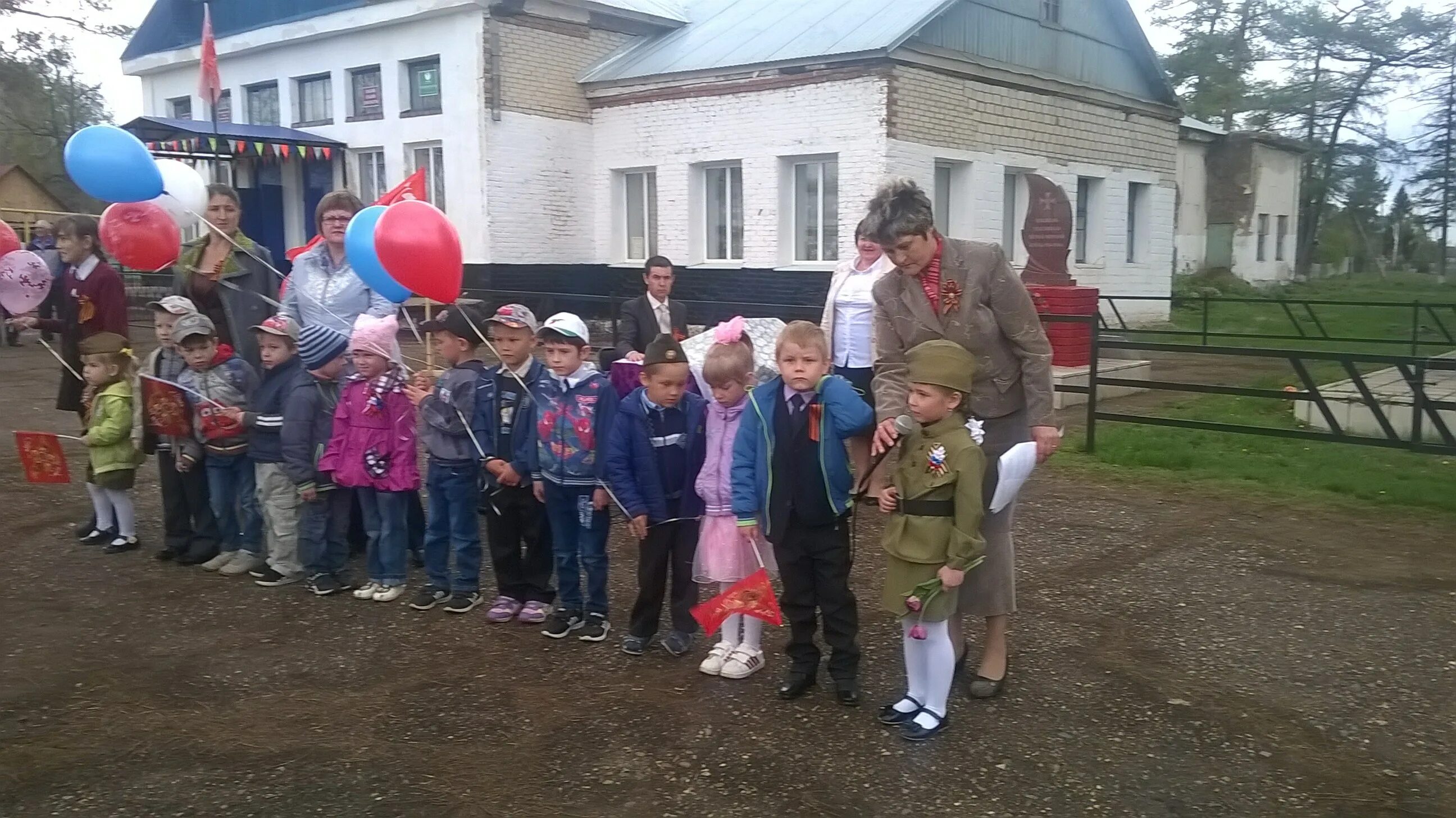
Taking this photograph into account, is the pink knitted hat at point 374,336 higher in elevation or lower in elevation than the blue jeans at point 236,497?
higher

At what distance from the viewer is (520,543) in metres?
5.01

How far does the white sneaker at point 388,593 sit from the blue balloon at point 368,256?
4.45 ft

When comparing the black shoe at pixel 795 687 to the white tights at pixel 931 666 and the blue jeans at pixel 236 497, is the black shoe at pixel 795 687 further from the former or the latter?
the blue jeans at pixel 236 497

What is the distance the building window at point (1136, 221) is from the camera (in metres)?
19.9

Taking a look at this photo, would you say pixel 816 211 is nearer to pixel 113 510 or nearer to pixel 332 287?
pixel 332 287

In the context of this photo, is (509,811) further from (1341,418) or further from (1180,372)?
(1180,372)

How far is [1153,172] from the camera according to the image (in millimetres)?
19812

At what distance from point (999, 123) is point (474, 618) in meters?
13.6

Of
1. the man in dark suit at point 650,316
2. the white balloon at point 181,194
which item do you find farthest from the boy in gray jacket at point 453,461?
the white balloon at point 181,194

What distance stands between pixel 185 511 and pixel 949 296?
431 cm

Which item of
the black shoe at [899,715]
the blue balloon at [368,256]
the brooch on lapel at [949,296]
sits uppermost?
the blue balloon at [368,256]

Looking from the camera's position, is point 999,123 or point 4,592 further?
point 999,123

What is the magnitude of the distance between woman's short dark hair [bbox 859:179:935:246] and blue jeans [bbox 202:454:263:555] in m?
3.56

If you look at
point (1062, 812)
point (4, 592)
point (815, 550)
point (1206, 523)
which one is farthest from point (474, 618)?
point (1206, 523)
